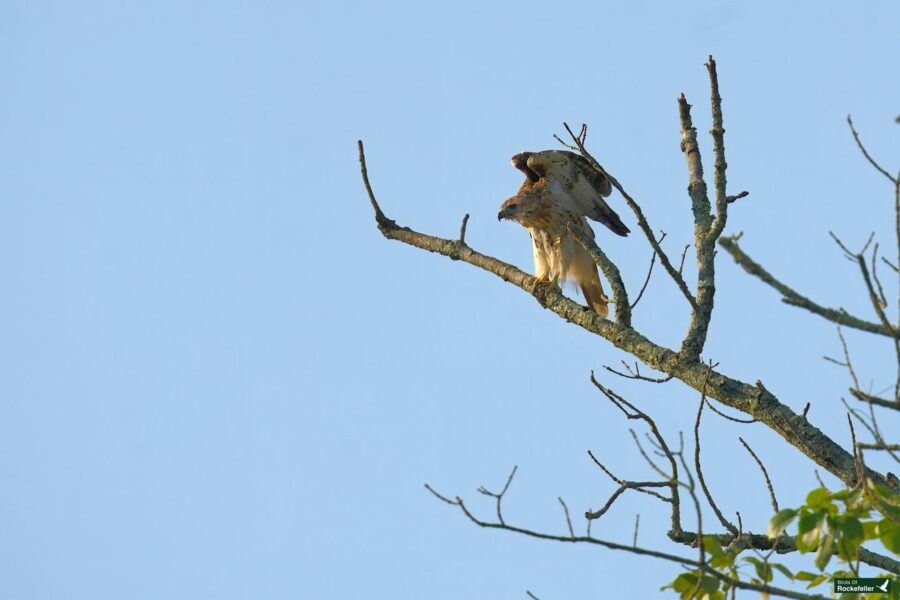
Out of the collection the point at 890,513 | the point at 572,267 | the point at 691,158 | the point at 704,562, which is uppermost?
the point at 572,267

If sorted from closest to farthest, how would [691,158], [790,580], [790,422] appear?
[790,580] < [790,422] < [691,158]

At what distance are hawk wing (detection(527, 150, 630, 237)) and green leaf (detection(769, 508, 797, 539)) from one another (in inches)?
192

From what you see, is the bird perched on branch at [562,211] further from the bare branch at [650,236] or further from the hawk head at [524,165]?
the bare branch at [650,236]

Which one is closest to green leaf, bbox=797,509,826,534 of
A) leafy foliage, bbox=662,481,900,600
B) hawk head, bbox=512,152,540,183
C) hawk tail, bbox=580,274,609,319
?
leafy foliage, bbox=662,481,900,600

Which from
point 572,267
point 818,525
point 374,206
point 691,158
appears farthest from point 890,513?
point 572,267

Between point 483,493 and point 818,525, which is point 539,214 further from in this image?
point 818,525

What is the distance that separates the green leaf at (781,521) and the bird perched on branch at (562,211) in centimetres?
487

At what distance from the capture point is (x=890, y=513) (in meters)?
2.57

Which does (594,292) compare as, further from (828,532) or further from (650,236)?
(828,532)

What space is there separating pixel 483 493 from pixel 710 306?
1.38m

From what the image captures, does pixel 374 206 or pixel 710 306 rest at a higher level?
pixel 374 206

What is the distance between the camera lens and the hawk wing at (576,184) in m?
7.52

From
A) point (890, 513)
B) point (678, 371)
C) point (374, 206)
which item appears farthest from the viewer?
point (374, 206)

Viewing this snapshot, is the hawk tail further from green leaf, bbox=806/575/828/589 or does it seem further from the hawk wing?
green leaf, bbox=806/575/828/589
